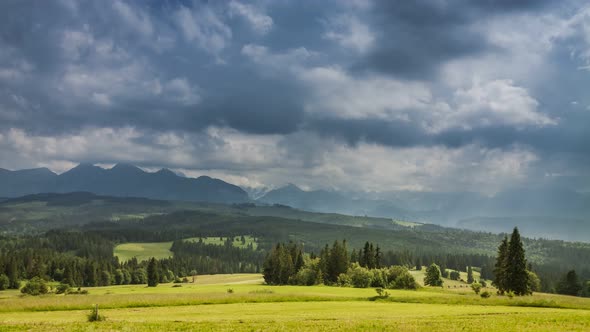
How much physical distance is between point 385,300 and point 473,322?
4284 centimetres

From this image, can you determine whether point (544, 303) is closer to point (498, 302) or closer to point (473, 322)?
point (498, 302)

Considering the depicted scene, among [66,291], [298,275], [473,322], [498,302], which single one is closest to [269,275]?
[298,275]

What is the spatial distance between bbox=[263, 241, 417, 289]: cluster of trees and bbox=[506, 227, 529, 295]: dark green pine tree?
27.6m

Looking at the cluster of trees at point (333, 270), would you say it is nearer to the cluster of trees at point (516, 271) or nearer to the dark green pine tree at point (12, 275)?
the cluster of trees at point (516, 271)

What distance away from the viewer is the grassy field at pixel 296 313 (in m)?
34.8

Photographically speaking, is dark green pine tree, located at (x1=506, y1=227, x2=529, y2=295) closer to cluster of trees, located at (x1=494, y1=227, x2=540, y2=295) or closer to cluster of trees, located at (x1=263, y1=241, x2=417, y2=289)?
cluster of trees, located at (x1=494, y1=227, x2=540, y2=295)

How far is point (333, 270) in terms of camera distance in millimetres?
148250

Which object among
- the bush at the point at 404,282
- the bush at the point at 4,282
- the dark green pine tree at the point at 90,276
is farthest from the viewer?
the dark green pine tree at the point at 90,276

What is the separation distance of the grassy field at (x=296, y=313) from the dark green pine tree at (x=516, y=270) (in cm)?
2691

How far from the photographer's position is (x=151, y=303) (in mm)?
69250

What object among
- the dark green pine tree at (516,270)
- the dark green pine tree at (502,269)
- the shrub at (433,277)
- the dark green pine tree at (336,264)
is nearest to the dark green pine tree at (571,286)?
the shrub at (433,277)

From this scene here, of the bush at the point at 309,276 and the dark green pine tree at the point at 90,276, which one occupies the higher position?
the bush at the point at 309,276

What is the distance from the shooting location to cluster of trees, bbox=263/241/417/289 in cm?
12688

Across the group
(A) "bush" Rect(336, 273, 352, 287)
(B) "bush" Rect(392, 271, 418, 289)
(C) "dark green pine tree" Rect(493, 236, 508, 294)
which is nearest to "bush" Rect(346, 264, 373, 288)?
(A) "bush" Rect(336, 273, 352, 287)
